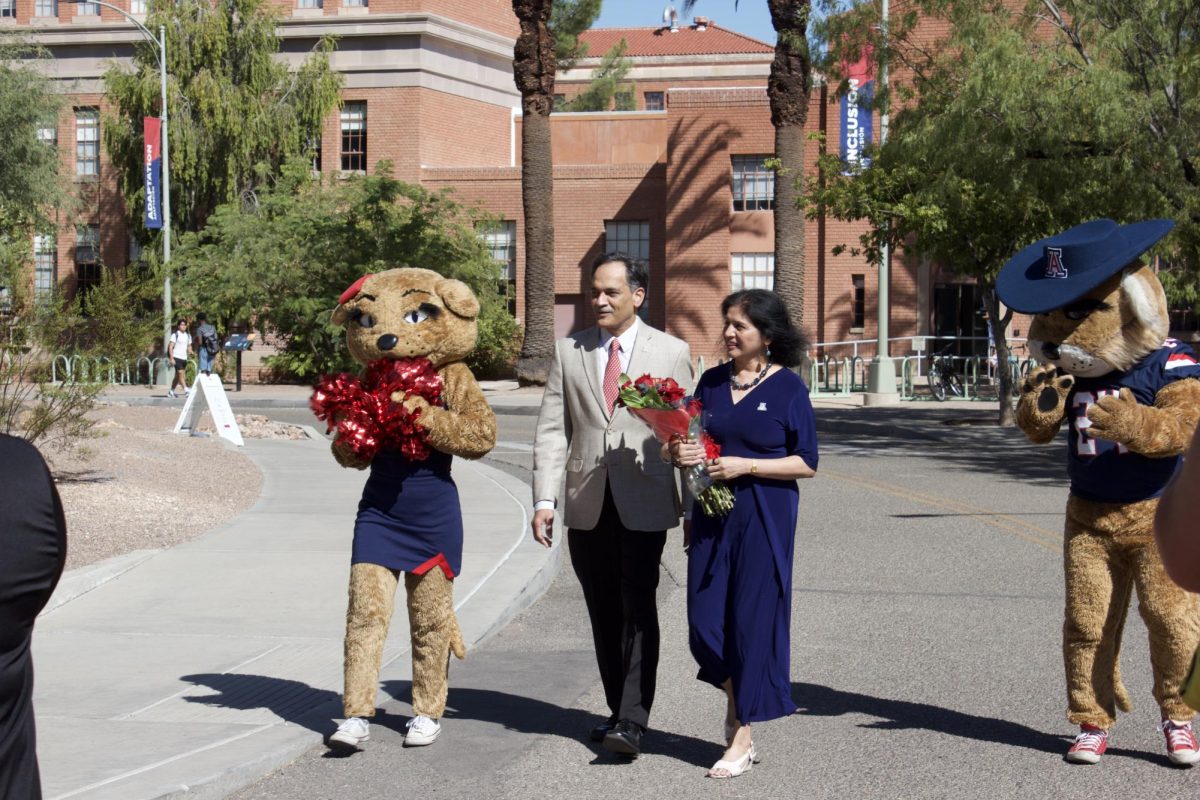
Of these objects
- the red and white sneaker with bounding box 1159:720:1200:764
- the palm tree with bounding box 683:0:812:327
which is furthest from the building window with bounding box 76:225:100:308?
the red and white sneaker with bounding box 1159:720:1200:764

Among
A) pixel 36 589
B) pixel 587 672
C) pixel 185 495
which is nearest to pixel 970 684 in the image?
pixel 587 672

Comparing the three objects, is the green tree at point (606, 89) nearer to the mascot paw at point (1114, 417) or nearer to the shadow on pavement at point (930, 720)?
the shadow on pavement at point (930, 720)

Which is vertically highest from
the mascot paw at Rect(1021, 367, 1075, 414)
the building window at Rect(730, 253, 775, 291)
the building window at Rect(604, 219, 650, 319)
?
the building window at Rect(604, 219, 650, 319)

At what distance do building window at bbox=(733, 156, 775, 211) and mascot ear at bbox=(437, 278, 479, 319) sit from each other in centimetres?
3545

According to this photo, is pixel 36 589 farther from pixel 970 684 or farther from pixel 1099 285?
pixel 970 684

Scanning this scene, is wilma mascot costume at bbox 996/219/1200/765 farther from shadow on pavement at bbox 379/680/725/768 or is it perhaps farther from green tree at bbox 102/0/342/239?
green tree at bbox 102/0/342/239

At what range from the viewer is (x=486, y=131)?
157ft

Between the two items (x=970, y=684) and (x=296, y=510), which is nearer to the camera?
(x=970, y=684)

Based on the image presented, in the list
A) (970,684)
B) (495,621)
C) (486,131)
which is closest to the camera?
(970,684)

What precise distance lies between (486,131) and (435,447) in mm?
42576

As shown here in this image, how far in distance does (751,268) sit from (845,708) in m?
35.4

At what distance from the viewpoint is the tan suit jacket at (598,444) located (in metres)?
6.05

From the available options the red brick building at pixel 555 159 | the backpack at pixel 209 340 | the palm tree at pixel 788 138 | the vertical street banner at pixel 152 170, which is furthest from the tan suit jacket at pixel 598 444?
the red brick building at pixel 555 159

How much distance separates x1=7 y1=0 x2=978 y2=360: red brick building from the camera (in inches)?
Answer: 1620
